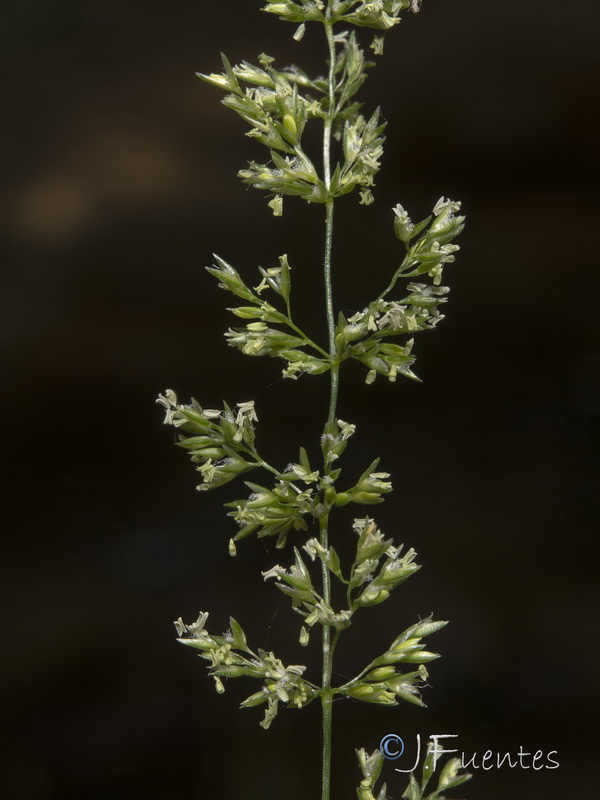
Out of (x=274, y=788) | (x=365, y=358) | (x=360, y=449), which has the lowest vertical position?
(x=274, y=788)

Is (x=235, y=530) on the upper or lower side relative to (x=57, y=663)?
upper

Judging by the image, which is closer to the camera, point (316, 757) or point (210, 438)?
point (210, 438)

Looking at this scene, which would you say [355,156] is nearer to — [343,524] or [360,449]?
[360,449]

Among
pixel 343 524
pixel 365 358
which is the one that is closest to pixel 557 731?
pixel 343 524

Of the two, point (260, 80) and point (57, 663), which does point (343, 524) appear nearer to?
point (57, 663)

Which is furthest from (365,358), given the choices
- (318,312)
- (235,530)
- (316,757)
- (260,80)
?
(316,757)

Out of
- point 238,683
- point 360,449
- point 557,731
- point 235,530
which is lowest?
point 557,731

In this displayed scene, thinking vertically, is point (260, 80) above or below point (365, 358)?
above

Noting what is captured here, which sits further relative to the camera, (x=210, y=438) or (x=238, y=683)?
(x=238, y=683)
